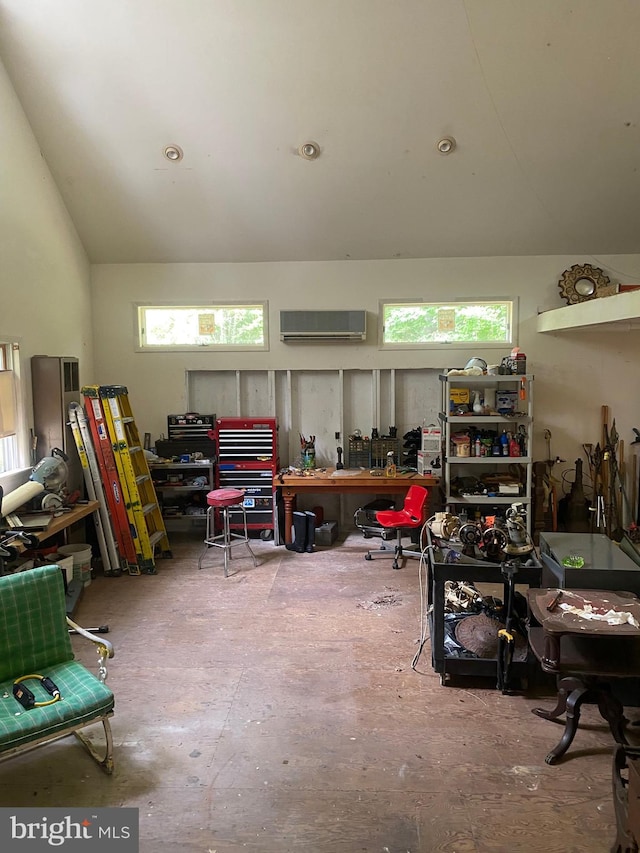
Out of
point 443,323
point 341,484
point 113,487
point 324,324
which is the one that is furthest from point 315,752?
point 443,323

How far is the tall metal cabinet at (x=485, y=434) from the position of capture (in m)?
5.80

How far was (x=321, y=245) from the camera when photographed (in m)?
6.17

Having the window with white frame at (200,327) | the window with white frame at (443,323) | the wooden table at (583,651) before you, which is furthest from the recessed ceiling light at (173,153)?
the wooden table at (583,651)

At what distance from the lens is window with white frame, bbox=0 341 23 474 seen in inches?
188

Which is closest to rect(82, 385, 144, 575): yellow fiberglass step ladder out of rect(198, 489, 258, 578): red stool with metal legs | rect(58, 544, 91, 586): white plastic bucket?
rect(58, 544, 91, 586): white plastic bucket

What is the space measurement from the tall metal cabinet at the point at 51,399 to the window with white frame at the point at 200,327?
1239 mm

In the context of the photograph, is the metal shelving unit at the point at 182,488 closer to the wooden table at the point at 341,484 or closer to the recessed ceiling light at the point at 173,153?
the wooden table at the point at 341,484

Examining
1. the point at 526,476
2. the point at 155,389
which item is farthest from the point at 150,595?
the point at 526,476

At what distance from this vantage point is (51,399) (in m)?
5.22

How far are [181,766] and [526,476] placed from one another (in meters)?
4.41

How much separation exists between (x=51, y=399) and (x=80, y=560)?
147cm

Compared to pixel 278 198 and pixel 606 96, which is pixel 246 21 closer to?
pixel 278 198

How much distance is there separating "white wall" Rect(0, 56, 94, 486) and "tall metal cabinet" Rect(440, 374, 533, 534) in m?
3.89

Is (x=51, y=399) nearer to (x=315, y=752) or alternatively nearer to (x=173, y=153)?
(x=173, y=153)
